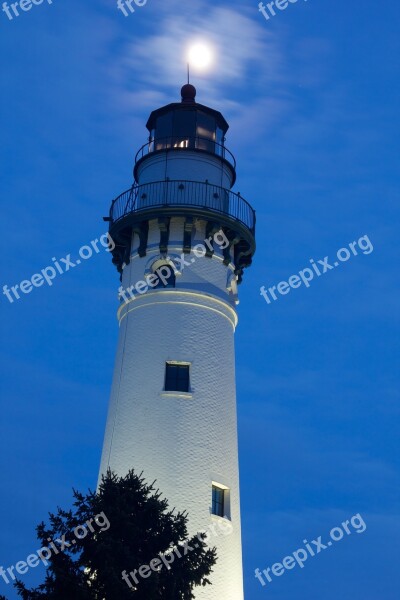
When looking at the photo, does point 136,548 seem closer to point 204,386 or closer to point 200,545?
point 200,545

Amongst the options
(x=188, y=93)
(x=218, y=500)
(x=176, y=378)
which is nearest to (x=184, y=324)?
(x=176, y=378)

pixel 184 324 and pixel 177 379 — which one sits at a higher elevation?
pixel 184 324

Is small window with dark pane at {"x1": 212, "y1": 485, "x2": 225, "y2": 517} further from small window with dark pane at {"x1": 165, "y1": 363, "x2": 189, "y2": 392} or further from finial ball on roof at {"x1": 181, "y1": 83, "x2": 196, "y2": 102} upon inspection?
finial ball on roof at {"x1": 181, "y1": 83, "x2": 196, "y2": 102}

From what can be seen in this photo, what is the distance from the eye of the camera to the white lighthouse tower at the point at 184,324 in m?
30.7

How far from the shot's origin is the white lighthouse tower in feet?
101

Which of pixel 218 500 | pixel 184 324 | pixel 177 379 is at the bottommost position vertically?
pixel 218 500

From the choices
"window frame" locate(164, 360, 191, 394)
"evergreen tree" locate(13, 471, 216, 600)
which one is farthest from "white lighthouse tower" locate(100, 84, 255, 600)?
"evergreen tree" locate(13, 471, 216, 600)

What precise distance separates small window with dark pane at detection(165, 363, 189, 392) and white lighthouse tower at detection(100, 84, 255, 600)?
34 mm

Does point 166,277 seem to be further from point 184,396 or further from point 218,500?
point 218,500

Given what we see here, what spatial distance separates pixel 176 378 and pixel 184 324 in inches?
75.4

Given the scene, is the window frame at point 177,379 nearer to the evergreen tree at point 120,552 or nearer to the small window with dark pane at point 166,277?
the small window with dark pane at point 166,277

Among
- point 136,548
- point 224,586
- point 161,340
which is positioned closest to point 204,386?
point 161,340

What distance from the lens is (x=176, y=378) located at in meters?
32.2

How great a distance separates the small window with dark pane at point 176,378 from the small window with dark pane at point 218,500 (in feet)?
11.2
